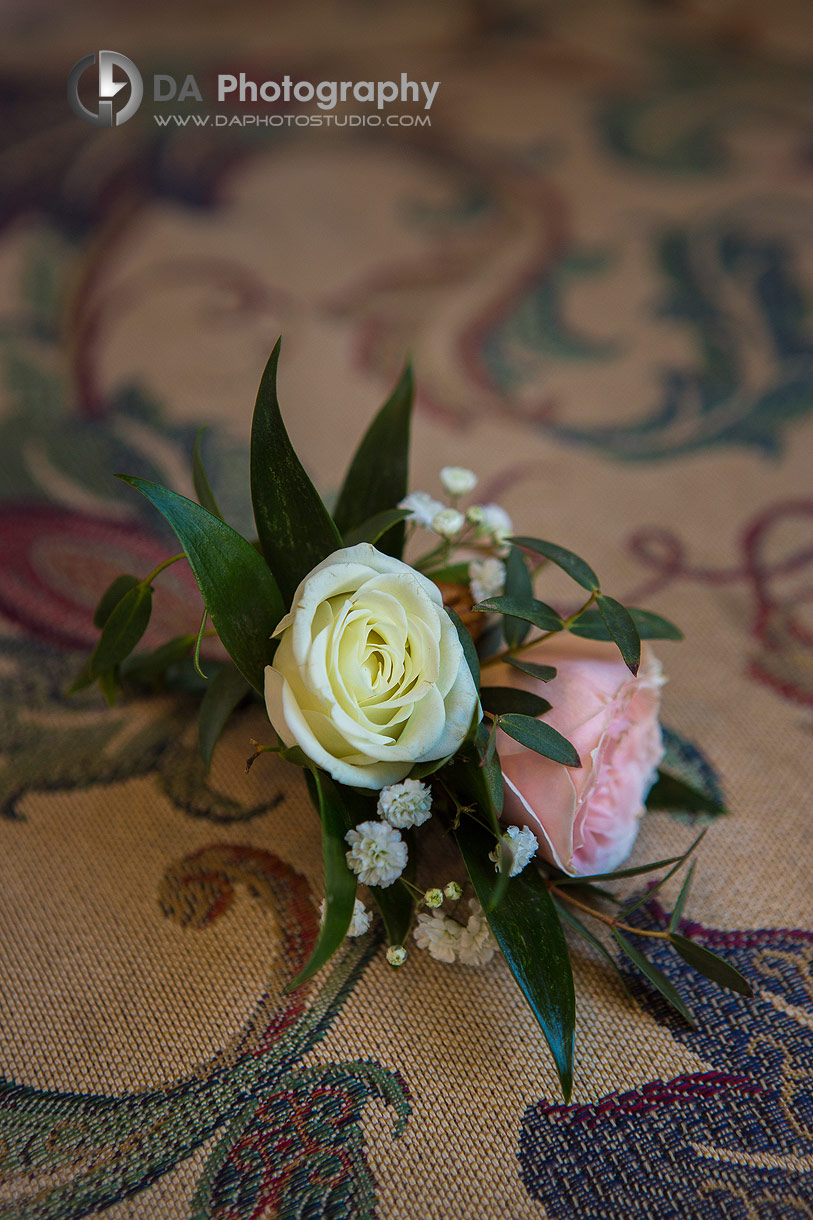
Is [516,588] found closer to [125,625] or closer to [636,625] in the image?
[636,625]

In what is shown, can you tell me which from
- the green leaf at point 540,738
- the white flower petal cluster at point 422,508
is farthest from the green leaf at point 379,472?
the green leaf at point 540,738

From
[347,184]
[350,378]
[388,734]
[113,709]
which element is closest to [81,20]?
[347,184]

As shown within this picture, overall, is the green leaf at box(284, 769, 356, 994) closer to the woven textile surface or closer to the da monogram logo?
the woven textile surface

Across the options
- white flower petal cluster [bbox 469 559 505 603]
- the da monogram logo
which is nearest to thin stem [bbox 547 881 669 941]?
white flower petal cluster [bbox 469 559 505 603]

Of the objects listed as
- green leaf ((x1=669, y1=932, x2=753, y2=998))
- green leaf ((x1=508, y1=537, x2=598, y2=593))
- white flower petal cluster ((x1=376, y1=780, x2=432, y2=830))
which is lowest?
green leaf ((x1=669, y1=932, x2=753, y2=998))

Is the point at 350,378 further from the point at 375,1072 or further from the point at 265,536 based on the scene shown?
the point at 375,1072

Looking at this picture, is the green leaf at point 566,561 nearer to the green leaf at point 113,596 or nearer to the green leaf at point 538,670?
the green leaf at point 538,670
